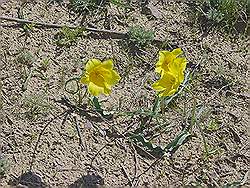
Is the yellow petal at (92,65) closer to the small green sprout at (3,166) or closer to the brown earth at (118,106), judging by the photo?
the brown earth at (118,106)

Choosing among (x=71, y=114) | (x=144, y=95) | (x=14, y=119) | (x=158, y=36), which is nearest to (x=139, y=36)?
(x=158, y=36)

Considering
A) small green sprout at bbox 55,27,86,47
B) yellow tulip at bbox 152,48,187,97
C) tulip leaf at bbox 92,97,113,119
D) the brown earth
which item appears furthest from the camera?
small green sprout at bbox 55,27,86,47

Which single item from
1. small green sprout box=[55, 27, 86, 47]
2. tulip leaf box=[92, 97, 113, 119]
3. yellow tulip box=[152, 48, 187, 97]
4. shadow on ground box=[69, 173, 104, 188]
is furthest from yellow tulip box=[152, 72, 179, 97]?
small green sprout box=[55, 27, 86, 47]

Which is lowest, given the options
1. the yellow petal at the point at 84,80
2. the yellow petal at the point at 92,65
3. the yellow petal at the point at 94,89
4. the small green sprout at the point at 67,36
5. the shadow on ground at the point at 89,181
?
the shadow on ground at the point at 89,181

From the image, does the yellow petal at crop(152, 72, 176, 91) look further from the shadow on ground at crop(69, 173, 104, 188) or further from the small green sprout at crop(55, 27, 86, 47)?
the small green sprout at crop(55, 27, 86, 47)

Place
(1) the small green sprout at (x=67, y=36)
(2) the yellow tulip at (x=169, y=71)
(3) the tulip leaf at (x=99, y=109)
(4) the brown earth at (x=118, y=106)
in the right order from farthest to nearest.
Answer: (1) the small green sprout at (x=67, y=36)
(3) the tulip leaf at (x=99, y=109)
(4) the brown earth at (x=118, y=106)
(2) the yellow tulip at (x=169, y=71)

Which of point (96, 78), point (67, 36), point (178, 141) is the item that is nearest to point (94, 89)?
point (96, 78)

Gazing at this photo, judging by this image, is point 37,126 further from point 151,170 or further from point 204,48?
point 204,48

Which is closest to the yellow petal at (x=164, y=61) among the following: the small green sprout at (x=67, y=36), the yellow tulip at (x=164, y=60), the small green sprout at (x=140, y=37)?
the yellow tulip at (x=164, y=60)
